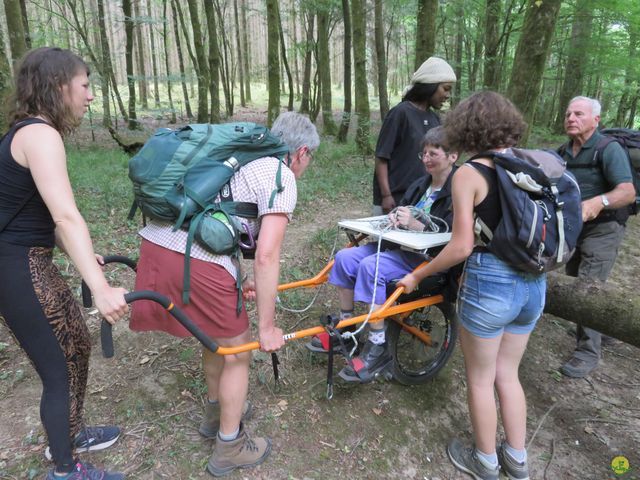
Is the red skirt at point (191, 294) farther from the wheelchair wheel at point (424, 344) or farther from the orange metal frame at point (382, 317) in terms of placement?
the wheelchair wheel at point (424, 344)

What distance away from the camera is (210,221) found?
6.58 ft

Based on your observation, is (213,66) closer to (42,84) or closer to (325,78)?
(325,78)

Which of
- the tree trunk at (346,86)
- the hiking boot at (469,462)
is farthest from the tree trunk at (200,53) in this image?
the hiking boot at (469,462)

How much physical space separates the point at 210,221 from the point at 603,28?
18.7 metres

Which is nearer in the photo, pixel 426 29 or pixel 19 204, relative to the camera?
pixel 19 204

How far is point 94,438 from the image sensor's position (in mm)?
2604

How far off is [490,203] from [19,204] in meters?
2.26

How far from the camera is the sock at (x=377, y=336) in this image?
114 inches

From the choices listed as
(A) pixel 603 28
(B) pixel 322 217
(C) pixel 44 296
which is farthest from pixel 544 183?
(A) pixel 603 28

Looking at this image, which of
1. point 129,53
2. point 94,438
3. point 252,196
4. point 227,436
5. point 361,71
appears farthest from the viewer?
point 129,53

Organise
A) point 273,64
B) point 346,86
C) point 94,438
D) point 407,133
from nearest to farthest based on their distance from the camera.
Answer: point 94,438 → point 407,133 → point 273,64 → point 346,86

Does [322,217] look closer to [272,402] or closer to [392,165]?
[392,165]

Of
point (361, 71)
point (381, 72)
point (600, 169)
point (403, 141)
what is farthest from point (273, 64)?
point (600, 169)

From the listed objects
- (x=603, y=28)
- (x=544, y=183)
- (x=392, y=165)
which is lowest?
(x=392, y=165)
